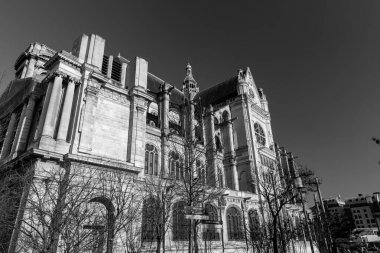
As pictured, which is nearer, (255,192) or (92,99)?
(92,99)

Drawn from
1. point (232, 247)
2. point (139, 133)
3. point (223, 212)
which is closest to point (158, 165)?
point (139, 133)

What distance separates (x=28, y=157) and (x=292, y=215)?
32893 mm

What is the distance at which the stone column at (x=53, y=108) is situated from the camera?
613 inches

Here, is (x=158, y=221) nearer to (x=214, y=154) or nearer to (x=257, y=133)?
(x=214, y=154)

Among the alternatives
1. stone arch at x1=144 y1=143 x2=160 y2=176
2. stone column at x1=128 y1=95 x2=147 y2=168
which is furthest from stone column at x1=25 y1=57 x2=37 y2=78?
stone arch at x1=144 y1=143 x2=160 y2=176

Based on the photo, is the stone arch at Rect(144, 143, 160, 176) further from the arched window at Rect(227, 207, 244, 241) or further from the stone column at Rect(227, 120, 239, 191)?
the stone column at Rect(227, 120, 239, 191)

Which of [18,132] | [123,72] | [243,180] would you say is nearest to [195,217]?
[18,132]

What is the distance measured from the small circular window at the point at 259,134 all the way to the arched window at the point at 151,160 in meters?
18.4

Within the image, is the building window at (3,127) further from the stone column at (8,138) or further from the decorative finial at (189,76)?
the decorative finial at (189,76)

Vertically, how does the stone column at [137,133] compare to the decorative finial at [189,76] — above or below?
below

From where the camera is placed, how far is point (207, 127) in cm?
3106

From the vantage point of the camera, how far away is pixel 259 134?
119ft

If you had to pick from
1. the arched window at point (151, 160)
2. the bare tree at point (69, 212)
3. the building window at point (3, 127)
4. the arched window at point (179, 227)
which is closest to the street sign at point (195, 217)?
the bare tree at point (69, 212)

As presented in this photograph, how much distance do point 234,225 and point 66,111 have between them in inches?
699
